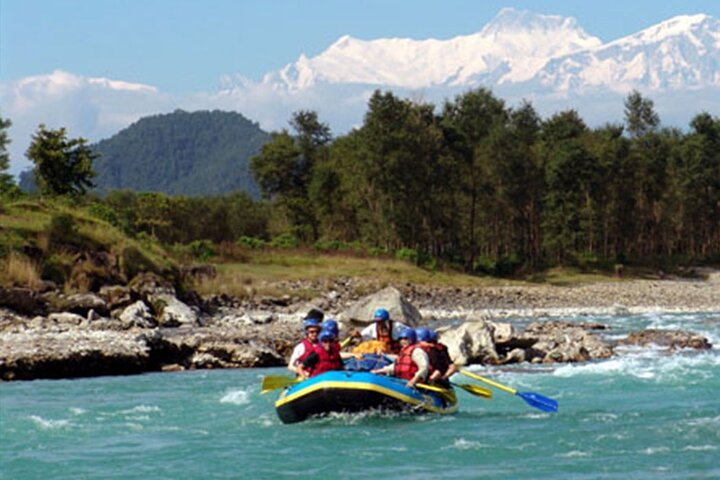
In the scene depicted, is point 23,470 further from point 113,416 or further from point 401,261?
point 401,261

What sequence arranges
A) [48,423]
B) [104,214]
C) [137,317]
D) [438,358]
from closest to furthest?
[48,423] < [438,358] < [137,317] < [104,214]

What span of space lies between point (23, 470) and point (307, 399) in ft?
14.3

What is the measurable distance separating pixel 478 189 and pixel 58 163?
28.1 meters

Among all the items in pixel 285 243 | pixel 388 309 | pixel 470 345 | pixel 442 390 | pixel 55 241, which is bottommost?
pixel 470 345

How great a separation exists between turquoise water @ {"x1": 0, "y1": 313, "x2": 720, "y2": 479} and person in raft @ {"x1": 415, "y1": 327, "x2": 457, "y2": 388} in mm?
611

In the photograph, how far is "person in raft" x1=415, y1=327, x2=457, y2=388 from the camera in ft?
61.6

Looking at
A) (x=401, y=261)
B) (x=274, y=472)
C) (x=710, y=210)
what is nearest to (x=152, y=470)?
(x=274, y=472)

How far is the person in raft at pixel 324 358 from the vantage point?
18.5 metres

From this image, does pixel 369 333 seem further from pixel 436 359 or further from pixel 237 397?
pixel 237 397

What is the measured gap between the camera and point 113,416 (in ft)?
62.5

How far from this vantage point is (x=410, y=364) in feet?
61.4

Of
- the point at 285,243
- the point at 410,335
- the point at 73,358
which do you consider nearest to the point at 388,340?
the point at 410,335

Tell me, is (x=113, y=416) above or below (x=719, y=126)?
below

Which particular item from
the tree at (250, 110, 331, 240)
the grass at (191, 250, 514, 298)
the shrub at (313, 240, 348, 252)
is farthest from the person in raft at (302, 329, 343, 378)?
the tree at (250, 110, 331, 240)
